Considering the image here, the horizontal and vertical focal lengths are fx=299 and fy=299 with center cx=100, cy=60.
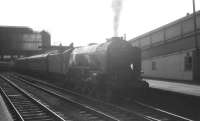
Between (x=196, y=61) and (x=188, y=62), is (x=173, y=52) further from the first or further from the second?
(x=196, y=61)

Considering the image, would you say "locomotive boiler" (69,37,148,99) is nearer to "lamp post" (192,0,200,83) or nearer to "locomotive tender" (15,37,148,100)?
"locomotive tender" (15,37,148,100)

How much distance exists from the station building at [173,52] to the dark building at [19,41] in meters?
37.7

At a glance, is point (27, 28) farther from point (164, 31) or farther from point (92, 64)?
point (92, 64)

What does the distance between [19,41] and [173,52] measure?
5100 cm

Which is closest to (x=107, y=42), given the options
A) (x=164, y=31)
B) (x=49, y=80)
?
(x=49, y=80)

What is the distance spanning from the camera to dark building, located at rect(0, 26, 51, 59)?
240 feet

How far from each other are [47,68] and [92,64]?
1425 cm

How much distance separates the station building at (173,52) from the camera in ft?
95.9

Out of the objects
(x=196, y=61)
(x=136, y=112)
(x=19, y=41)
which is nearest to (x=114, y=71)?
(x=136, y=112)

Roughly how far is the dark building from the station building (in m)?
37.7

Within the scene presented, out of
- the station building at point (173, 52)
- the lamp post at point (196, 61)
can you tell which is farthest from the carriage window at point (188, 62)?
the lamp post at point (196, 61)

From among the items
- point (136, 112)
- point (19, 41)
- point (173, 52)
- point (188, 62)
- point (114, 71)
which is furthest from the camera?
point (19, 41)

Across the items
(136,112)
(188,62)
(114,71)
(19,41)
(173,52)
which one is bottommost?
(136,112)

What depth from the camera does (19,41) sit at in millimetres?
74938
